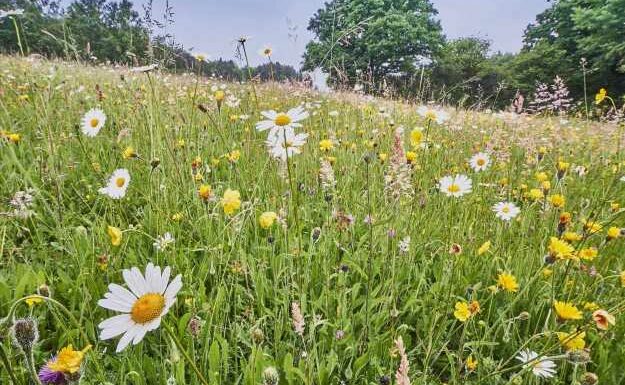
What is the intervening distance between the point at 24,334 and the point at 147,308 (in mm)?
217

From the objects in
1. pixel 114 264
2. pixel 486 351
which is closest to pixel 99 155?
pixel 114 264

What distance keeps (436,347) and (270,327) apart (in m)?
0.52

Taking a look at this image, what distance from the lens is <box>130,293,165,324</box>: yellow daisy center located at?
22.4 inches

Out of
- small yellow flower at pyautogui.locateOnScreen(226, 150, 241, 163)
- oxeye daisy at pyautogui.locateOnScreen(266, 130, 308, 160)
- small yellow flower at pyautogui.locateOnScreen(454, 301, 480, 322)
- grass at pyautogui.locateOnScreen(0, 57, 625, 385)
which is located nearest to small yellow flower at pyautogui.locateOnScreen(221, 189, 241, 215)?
grass at pyautogui.locateOnScreen(0, 57, 625, 385)

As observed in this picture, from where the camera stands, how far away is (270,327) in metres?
1.26

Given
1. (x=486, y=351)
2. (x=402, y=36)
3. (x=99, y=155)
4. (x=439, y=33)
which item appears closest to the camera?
(x=486, y=351)

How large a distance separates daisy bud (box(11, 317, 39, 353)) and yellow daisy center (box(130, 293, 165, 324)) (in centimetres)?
18

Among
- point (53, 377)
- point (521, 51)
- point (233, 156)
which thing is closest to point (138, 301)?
point (53, 377)

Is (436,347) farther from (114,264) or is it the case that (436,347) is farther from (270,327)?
(114,264)

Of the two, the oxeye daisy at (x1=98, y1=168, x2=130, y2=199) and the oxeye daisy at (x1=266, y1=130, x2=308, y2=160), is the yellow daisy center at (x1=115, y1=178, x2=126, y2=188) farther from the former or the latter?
the oxeye daisy at (x1=266, y1=130, x2=308, y2=160)

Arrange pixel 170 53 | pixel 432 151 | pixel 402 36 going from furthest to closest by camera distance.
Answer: pixel 402 36 → pixel 432 151 → pixel 170 53

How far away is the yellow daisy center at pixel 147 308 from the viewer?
0.57 m

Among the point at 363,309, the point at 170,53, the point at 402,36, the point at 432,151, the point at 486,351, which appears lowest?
the point at 486,351

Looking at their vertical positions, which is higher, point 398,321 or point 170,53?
point 170,53
